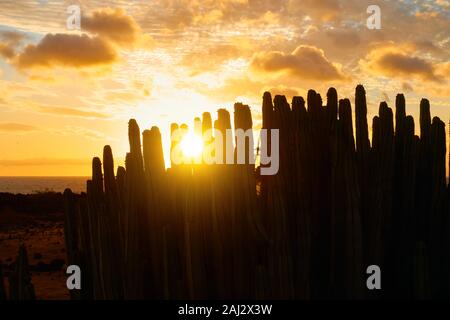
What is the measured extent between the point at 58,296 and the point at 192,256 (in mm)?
10139

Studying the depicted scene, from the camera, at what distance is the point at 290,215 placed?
6.27m

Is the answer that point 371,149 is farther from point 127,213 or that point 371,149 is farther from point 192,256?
point 127,213

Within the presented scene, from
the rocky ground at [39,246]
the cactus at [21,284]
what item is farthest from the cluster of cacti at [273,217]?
the rocky ground at [39,246]

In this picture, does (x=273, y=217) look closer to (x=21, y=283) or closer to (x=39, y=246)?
(x=21, y=283)

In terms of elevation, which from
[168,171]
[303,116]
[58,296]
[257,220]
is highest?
[303,116]

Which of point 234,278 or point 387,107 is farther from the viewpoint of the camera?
point 387,107

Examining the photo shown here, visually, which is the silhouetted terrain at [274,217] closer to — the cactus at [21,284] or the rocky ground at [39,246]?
the cactus at [21,284]

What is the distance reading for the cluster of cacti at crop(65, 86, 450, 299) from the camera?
621 centimetres

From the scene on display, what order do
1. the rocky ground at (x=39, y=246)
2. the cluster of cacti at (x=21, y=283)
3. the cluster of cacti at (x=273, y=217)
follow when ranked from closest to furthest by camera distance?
the cluster of cacti at (x=273, y=217) → the cluster of cacti at (x=21, y=283) → the rocky ground at (x=39, y=246)

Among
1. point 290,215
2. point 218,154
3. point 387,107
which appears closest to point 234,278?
point 290,215

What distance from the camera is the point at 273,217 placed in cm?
611

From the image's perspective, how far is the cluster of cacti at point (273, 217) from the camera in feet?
20.4

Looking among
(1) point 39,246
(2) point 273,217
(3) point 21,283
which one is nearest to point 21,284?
(3) point 21,283

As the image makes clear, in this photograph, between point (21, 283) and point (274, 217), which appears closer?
point (274, 217)
